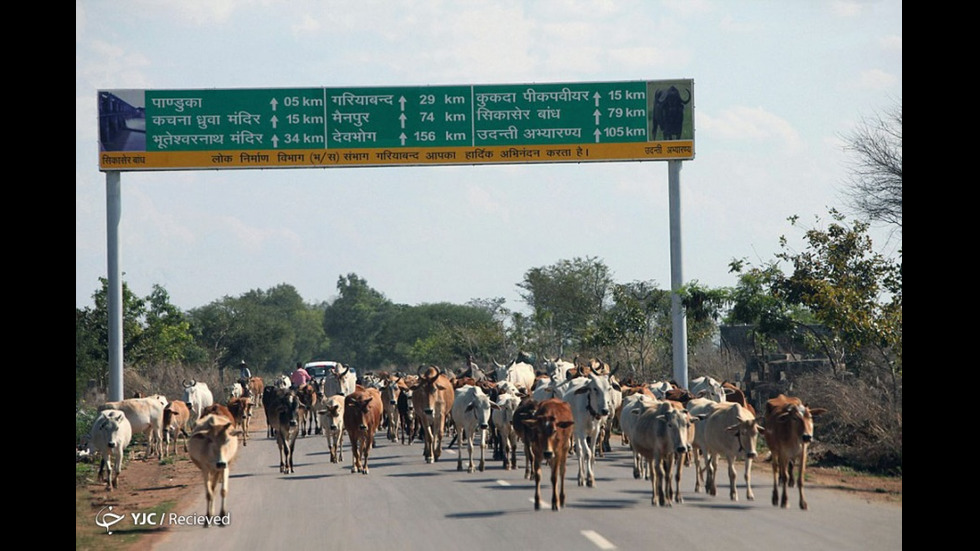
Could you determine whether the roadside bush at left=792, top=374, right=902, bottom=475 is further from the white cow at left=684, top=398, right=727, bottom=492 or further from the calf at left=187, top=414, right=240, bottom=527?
the calf at left=187, top=414, right=240, bottom=527

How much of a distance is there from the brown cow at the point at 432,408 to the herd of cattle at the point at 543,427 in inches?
1.0

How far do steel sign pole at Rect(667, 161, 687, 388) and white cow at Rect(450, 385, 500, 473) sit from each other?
30.1ft

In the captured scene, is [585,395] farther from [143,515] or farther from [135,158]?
[135,158]

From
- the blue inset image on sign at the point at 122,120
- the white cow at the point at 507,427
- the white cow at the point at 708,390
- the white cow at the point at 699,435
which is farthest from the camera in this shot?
the blue inset image on sign at the point at 122,120

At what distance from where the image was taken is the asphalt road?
12023mm

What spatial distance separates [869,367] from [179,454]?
52.4ft

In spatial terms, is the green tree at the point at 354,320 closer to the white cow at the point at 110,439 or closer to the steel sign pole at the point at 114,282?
the steel sign pole at the point at 114,282

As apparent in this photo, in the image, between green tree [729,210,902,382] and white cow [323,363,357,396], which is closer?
green tree [729,210,902,382]

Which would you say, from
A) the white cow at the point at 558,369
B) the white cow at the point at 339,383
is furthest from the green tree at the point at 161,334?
the white cow at the point at 558,369

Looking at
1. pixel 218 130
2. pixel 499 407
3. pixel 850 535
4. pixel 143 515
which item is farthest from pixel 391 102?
pixel 850 535

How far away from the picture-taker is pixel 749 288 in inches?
1090

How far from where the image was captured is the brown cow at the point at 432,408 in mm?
21766

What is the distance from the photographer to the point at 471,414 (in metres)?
20.1

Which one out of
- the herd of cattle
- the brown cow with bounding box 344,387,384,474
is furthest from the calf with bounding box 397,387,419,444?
the brown cow with bounding box 344,387,384,474
